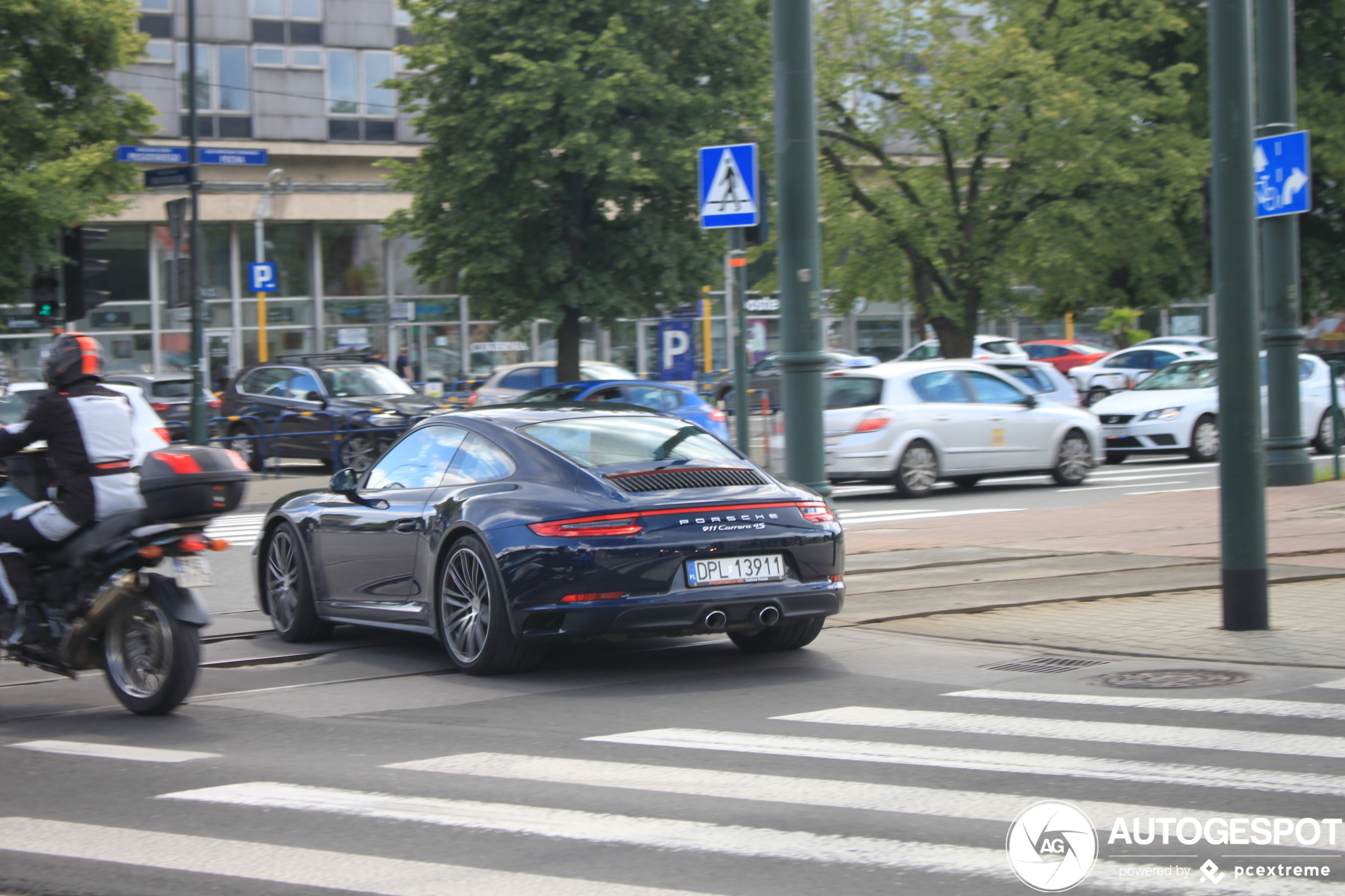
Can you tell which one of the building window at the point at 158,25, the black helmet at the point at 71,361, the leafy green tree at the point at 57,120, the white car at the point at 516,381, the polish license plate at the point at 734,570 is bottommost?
the polish license plate at the point at 734,570

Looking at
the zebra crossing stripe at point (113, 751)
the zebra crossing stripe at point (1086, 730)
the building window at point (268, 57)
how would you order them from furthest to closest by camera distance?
the building window at point (268, 57) < the zebra crossing stripe at point (113, 751) < the zebra crossing stripe at point (1086, 730)

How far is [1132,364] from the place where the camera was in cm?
4059

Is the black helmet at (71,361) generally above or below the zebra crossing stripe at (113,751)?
above

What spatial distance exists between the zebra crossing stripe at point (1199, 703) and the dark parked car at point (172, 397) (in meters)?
20.7

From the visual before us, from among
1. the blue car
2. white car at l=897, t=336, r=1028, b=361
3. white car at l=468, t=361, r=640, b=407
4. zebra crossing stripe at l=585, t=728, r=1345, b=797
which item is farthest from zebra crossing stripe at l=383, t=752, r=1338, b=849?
white car at l=897, t=336, r=1028, b=361

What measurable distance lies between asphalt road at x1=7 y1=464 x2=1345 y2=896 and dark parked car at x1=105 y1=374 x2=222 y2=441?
61.9 feet

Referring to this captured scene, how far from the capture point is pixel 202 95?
1745 inches

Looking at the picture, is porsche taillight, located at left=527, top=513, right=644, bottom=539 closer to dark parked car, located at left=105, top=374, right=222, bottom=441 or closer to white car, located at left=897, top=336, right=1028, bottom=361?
dark parked car, located at left=105, top=374, right=222, bottom=441

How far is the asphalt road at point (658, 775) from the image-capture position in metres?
4.46

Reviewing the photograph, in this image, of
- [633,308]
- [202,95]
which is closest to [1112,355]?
[633,308]

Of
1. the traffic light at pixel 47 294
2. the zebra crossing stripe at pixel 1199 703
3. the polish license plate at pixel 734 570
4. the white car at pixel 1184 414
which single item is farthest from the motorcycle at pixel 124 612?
the white car at pixel 1184 414

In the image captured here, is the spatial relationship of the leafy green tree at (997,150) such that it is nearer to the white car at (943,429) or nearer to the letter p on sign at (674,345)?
the letter p on sign at (674,345)

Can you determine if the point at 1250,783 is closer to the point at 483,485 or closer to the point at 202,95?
the point at 483,485

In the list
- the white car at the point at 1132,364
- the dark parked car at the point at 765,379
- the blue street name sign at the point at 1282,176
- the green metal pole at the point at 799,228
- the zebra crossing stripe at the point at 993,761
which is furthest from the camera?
the white car at the point at 1132,364
